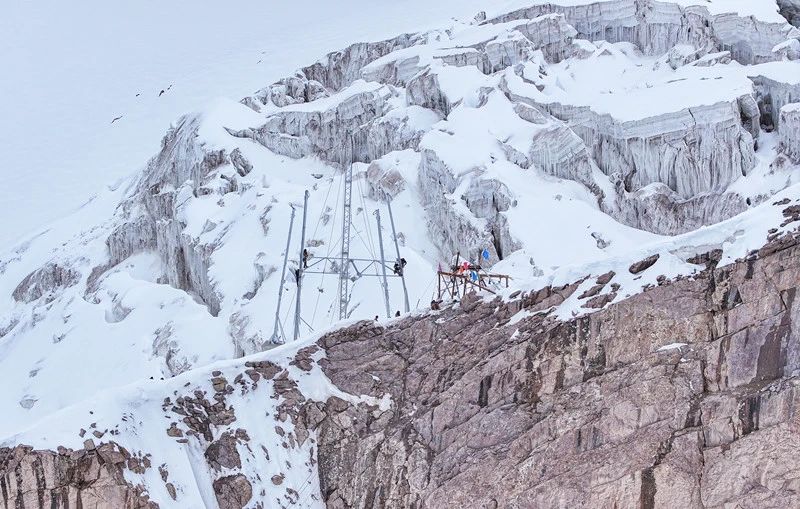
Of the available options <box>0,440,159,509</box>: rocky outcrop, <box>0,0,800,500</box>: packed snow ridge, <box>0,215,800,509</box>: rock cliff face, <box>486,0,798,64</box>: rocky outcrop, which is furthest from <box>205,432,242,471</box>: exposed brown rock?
<box>486,0,798,64</box>: rocky outcrop

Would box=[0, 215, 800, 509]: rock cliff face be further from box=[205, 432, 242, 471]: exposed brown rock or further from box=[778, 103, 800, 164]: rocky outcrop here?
box=[778, 103, 800, 164]: rocky outcrop

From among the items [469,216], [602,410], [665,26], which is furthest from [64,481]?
[665,26]

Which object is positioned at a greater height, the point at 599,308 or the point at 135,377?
the point at 599,308

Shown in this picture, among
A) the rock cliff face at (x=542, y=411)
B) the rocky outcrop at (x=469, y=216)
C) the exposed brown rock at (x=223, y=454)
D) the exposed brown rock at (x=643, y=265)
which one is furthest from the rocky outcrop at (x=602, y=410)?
the rocky outcrop at (x=469, y=216)

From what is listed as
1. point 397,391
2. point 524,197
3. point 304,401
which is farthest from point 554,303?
point 524,197

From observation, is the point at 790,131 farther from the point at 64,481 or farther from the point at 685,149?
the point at 64,481

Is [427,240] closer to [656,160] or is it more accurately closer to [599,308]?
[656,160]
